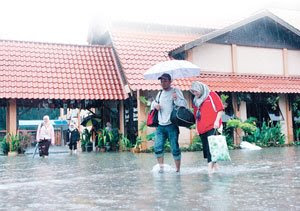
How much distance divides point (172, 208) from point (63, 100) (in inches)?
554

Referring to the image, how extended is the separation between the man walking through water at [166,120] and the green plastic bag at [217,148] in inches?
22.7

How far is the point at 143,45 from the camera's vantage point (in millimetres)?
17516

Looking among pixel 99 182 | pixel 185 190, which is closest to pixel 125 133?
pixel 99 182

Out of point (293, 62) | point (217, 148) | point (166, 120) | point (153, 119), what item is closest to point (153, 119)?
point (153, 119)

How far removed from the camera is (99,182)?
563cm

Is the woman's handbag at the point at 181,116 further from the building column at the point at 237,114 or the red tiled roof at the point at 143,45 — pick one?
the building column at the point at 237,114

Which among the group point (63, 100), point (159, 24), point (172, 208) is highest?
point (159, 24)

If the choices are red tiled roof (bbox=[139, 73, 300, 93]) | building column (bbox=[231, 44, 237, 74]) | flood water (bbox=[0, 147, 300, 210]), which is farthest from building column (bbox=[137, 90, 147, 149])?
flood water (bbox=[0, 147, 300, 210])

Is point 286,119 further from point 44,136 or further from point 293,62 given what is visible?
point 44,136

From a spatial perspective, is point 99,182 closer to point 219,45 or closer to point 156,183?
point 156,183

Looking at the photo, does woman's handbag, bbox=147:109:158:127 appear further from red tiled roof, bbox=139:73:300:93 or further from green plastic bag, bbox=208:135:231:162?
red tiled roof, bbox=139:73:300:93

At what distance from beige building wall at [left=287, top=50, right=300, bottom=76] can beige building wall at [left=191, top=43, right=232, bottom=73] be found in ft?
10.2

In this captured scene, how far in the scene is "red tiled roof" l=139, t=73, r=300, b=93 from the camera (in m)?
16.5

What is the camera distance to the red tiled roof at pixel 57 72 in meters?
15.7
